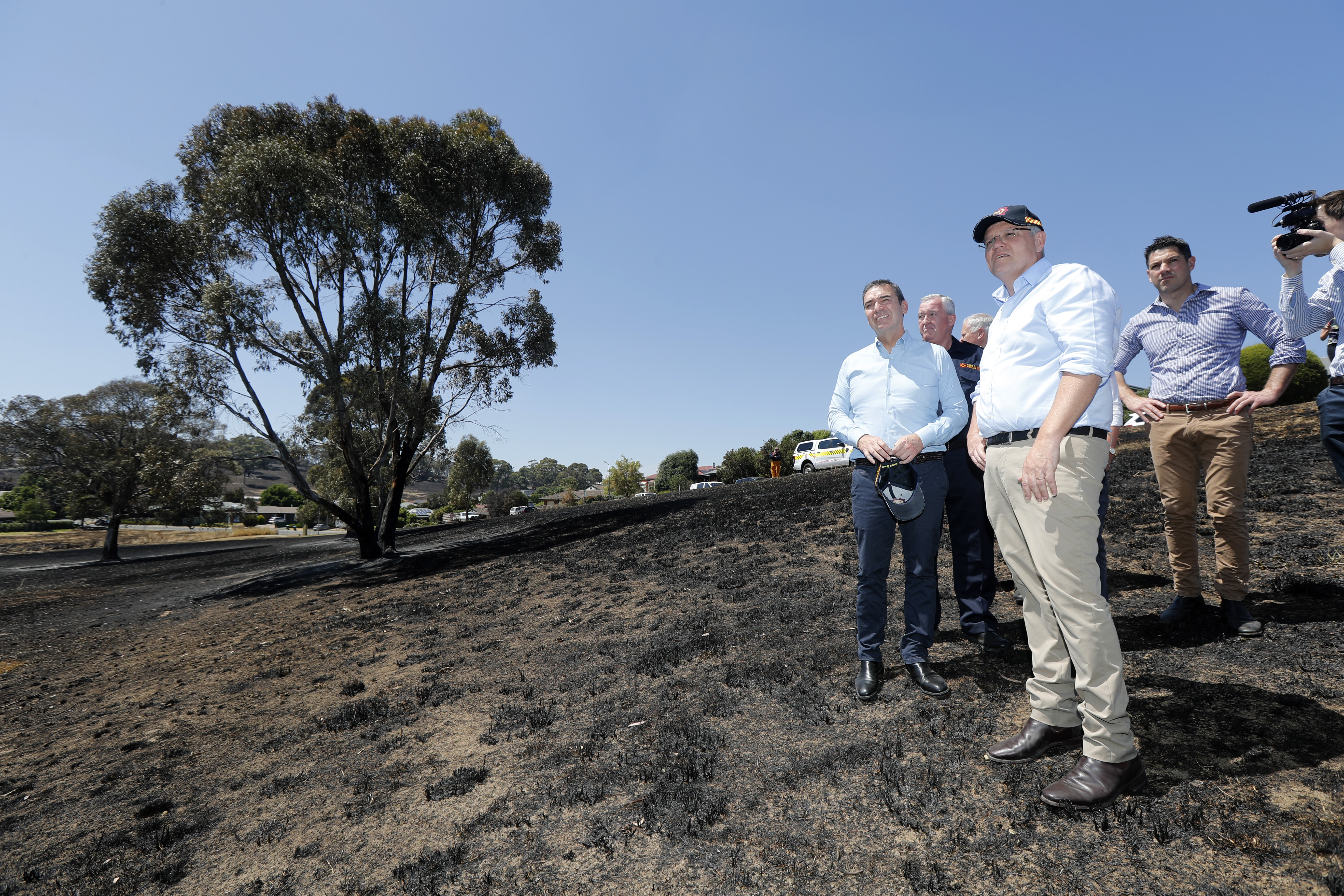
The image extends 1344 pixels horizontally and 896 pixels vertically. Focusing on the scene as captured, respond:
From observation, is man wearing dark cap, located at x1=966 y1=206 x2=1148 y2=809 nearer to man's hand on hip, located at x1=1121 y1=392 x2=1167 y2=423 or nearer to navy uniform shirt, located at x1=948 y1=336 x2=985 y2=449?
navy uniform shirt, located at x1=948 y1=336 x2=985 y2=449

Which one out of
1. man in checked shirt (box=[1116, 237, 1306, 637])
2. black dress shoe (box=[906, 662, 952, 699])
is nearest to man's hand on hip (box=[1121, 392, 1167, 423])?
man in checked shirt (box=[1116, 237, 1306, 637])

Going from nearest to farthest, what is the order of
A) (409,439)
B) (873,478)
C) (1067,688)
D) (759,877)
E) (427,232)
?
(759,877) < (1067,688) < (873,478) < (427,232) < (409,439)

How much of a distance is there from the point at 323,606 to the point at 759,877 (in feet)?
31.5

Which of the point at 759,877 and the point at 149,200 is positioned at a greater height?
the point at 149,200

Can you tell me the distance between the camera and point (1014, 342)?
99.1 inches

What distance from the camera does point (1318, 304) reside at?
299cm

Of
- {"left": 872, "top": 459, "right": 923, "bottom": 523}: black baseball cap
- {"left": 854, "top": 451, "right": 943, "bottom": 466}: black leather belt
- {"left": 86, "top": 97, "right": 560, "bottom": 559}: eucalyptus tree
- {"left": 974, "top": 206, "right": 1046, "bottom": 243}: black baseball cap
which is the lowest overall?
{"left": 872, "top": 459, "right": 923, "bottom": 523}: black baseball cap

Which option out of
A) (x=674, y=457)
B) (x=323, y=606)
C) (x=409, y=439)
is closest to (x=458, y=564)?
(x=323, y=606)

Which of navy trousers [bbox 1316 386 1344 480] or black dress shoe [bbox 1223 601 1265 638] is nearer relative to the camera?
navy trousers [bbox 1316 386 1344 480]

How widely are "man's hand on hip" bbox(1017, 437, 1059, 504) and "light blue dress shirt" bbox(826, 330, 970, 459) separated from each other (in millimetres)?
1044

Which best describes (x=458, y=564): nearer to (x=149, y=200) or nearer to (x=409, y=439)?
(x=409, y=439)

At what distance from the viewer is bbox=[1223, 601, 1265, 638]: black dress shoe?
138 inches

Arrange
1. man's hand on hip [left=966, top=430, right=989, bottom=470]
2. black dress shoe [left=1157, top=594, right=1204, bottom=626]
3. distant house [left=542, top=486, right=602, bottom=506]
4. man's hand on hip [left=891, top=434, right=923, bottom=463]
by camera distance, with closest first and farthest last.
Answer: man's hand on hip [left=966, top=430, right=989, bottom=470]
man's hand on hip [left=891, top=434, right=923, bottom=463]
black dress shoe [left=1157, top=594, right=1204, bottom=626]
distant house [left=542, top=486, right=602, bottom=506]

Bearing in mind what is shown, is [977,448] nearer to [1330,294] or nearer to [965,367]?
[965,367]
